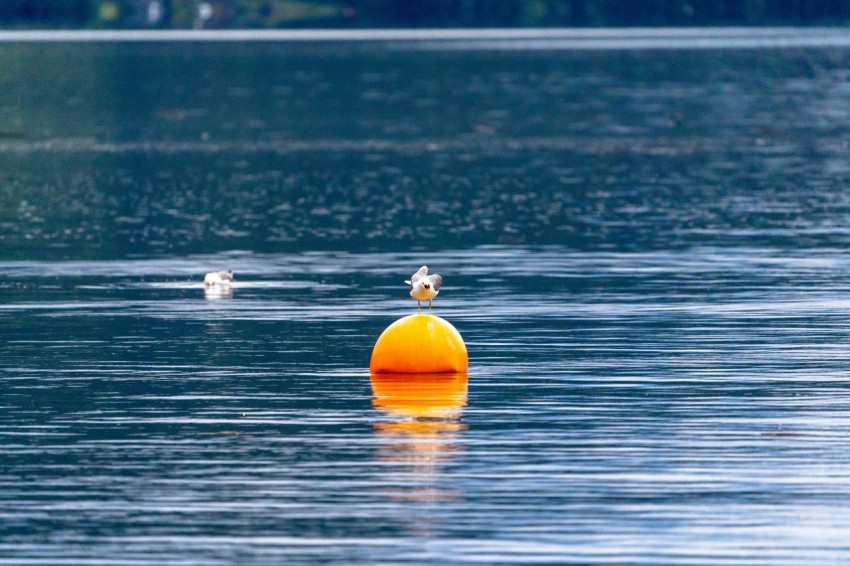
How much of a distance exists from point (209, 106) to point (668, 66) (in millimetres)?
35139

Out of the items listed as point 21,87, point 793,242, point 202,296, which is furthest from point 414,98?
point 202,296

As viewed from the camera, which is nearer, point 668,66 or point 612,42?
point 668,66

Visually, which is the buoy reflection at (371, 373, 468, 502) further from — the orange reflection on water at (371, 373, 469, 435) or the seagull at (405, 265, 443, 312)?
the seagull at (405, 265, 443, 312)

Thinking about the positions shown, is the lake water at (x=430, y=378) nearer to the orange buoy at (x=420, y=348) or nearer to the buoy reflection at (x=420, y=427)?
the buoy reflection at (x=420, y=427)

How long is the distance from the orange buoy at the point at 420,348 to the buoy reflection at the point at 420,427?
82 mm

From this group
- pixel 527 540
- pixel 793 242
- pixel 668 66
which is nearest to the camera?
pixel 527 540

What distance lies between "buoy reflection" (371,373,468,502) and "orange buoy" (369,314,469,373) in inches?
3.2

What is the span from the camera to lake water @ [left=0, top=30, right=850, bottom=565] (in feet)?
47.6

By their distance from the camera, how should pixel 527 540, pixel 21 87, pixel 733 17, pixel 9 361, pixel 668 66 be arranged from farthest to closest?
pixel 733 17 → pixel 668 66 → pixel 21 87 → pixel 9 361 → pixel 527 540

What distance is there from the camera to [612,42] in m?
158

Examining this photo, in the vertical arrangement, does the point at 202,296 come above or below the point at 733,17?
below

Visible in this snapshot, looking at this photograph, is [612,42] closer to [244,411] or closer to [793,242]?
[793,242]

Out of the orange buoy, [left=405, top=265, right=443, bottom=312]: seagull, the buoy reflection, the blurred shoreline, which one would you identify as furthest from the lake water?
the blurred shoreline

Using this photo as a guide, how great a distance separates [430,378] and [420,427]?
256 cm
